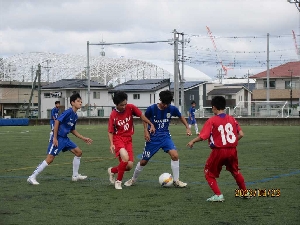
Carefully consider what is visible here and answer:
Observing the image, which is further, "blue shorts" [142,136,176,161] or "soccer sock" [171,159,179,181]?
"blue shorts" [142,136,176,161]

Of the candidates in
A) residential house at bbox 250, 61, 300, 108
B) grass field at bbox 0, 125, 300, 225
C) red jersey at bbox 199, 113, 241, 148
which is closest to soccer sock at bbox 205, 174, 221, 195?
grass field at bbox 0, 125, 300, 225

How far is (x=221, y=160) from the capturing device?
28.2ft

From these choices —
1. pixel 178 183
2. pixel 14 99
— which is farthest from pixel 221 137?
pixel 14 99

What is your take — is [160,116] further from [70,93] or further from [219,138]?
[70,93]

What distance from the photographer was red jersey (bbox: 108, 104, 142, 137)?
1056cm

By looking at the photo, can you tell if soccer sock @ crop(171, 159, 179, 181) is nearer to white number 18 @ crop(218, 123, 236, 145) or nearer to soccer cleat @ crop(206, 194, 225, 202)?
soccer cleat @ crop(206, 194, 225, 202)

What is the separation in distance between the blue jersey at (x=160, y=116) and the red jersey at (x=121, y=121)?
0.70 feet

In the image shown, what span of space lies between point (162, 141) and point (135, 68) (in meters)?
115

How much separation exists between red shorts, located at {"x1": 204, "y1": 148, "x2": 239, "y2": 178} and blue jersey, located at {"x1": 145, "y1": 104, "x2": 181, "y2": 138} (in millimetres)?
2034

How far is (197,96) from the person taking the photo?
94125 millimetres

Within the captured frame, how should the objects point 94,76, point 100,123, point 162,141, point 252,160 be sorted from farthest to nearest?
point 94,76 → point 100,123 → point 252,160 → point 162,141

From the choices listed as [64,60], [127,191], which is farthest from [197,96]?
[127,191]

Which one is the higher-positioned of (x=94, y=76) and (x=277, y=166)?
(x=94, y=76)

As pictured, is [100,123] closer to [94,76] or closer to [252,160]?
[252,160]
